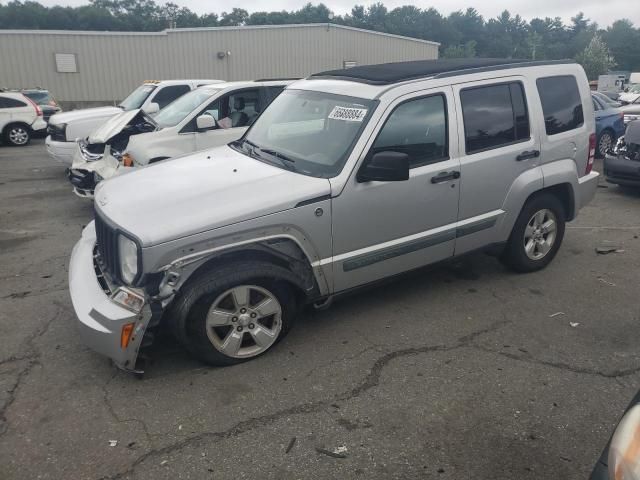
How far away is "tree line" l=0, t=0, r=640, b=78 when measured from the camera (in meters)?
55.3

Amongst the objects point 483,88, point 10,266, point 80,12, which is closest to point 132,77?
point 10,266

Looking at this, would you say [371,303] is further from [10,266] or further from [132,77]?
[132,77]

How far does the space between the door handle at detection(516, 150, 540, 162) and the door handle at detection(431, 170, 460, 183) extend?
0.75m

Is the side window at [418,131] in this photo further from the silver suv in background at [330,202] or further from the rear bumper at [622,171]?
the rear bumper at [622,171]

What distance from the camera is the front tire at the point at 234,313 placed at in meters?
3.39

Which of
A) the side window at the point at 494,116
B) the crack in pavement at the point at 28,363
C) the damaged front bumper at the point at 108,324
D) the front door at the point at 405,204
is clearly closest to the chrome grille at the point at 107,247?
the damaged front bumper at the point at 108,324

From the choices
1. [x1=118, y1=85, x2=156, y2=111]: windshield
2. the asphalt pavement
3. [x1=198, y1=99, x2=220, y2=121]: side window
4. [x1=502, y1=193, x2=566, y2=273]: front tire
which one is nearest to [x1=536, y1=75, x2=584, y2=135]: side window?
[x1=502, y1=193, x2=566, y2=273]: front tire

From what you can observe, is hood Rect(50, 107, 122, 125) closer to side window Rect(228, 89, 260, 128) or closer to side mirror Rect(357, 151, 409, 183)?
side window Rect(228, 89, 260, 128)

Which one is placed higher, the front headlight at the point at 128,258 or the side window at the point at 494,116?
the side window at the point at 494,116

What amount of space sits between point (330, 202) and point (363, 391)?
127 centimetres

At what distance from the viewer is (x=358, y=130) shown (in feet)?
12.8

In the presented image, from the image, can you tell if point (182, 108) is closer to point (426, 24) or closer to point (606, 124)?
point (606, 124)

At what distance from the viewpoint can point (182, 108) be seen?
7.86 meters

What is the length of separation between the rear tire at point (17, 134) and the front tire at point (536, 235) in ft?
47.2
